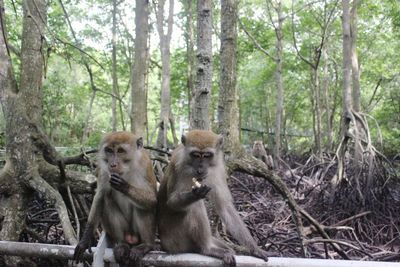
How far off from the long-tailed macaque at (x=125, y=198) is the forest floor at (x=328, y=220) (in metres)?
2.04

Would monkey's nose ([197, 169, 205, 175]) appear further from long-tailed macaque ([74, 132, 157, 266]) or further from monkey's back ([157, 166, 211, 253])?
long-tailed macaque ([74, 132, 157, 266])

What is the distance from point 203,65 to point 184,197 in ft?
Answer: 6.07

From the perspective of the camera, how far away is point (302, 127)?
30.8m

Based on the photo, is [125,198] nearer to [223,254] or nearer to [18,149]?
[223,254]

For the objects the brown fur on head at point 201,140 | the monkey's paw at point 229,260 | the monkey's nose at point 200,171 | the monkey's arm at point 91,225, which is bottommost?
the monkey's paw at point 229,260

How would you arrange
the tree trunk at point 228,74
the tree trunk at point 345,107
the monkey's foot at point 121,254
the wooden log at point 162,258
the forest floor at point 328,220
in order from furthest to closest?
the tree trunk at point 345,107, the forest floor at point 328,220, the tree trunk at point 228,74, the monkey's foot at point 121,254, the wooden log at point 162,258

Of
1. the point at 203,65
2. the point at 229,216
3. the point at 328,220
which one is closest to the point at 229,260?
the point at 229,216

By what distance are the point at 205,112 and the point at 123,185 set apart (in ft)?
5.30

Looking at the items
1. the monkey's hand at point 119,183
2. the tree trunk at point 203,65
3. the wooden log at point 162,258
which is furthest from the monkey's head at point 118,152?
the tree trunk at point 203,65

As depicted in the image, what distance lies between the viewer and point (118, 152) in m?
3.41

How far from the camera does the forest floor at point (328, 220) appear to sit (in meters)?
5.92

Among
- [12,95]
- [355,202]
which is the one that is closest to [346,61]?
[355,202]

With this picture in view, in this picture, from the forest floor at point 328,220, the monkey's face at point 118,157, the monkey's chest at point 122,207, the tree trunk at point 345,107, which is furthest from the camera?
the tree trunk at point 345,107

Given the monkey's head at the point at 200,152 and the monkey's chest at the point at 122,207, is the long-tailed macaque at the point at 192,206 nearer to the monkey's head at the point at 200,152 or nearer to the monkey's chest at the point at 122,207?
the monkey's head at the point at 200,152
